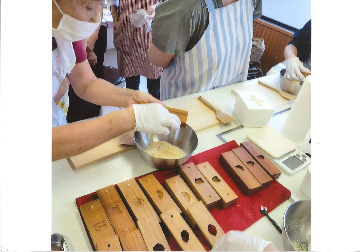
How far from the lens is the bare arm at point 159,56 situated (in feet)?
5.56

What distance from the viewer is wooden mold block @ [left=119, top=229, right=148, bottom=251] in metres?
0.89

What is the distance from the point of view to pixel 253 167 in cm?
128

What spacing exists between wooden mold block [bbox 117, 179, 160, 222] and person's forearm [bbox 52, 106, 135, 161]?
21 cm

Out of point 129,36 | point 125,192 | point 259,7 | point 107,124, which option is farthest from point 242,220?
point 129,36

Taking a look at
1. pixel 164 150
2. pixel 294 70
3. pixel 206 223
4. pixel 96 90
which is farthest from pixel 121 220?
pixel 294 70

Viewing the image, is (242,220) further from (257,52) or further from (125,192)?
(257,52)

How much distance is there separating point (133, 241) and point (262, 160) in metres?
0.74

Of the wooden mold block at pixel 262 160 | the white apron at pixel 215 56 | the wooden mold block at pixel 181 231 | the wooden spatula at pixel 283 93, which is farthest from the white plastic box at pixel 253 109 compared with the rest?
the wooden mold block at pixel 181 231

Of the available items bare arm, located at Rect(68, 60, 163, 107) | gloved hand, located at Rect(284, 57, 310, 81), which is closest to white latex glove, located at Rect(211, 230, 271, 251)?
bare arm, located at Rect(68, 60, 163, 107)

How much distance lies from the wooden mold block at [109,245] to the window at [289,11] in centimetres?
407

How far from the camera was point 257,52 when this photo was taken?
3.04 metres

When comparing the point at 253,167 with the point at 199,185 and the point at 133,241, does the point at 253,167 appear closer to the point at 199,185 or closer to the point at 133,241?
the point at 199,185

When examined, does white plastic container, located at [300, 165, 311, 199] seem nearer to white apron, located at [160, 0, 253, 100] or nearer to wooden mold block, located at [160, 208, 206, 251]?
wooden mold block, located at [160, 208, 206, 251]

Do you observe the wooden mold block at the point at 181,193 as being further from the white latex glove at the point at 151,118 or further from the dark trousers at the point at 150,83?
the dark trousers at the point at 150,83
